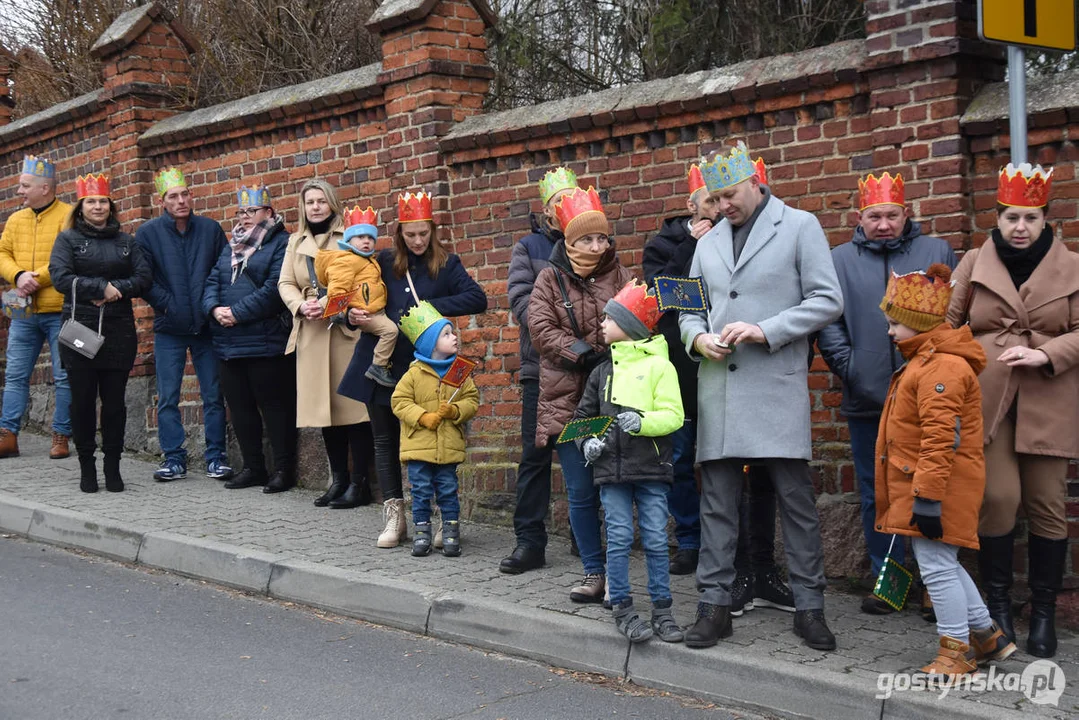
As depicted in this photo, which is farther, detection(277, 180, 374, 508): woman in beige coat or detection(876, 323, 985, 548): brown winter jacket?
detection(277, 180, 374, 508): woman in beige coat

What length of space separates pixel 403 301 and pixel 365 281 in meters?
0.26

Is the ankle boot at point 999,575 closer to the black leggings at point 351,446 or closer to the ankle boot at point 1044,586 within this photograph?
the ankle boot at point 1044,586

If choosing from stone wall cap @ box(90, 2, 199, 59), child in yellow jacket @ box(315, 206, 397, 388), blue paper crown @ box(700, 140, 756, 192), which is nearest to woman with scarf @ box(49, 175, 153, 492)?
child in yellow jacket @ box(315, 206, 397, 388)

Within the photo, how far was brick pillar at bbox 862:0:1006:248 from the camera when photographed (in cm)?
615

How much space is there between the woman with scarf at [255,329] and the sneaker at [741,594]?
4.20m

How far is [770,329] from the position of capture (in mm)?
5418

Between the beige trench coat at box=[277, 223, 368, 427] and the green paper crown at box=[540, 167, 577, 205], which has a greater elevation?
the green paper crown at box=[540, 167, 577, 205]

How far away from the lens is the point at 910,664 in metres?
5.24

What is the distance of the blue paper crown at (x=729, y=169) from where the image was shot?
18.2 ft

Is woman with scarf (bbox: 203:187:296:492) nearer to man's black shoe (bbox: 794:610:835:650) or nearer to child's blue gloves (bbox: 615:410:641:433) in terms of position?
child's blue gloves (bbox: 615:410:641:433)

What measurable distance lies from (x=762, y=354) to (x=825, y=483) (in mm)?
1404

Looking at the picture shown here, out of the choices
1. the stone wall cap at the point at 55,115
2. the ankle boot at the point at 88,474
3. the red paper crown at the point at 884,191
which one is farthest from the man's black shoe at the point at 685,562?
the stone wall cap at the point at 55,115

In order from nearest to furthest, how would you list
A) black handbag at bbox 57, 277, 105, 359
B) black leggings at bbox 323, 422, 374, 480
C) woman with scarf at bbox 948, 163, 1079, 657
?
woman with scarf at bbox 948, 163, 1079, 657
black leggings at bbox 323, 422, 374, 480
black handbag at bbox 57, 277, 105, 359

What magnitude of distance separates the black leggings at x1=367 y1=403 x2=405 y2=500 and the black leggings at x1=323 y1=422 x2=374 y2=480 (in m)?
0.84
